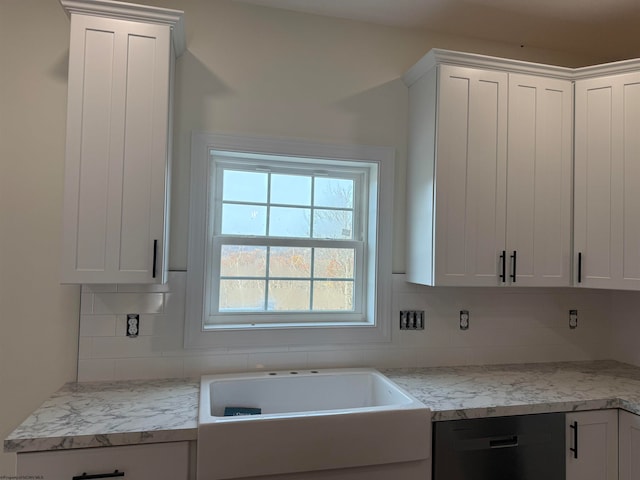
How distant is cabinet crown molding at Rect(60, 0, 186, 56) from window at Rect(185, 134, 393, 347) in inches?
20.3

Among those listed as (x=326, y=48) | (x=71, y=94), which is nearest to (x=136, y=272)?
(x=71, y=94)

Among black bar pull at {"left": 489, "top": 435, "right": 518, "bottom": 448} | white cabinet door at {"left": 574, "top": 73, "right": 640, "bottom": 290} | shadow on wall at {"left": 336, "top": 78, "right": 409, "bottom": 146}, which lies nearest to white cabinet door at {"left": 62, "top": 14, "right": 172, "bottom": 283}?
shadow on wall at {"left": 336, "top": 78, "right": 409, "bottom": 146}

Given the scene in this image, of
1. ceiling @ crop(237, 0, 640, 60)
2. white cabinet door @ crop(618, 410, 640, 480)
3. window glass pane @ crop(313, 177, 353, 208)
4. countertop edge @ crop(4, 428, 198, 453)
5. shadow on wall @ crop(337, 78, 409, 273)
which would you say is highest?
ceiling @ crop(237, 0, 640, 60)

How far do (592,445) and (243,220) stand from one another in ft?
6.22

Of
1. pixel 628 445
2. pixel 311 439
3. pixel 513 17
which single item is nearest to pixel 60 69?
pixel 311 439

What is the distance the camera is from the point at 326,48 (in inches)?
86.6

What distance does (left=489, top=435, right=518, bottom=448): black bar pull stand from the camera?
1655 mm

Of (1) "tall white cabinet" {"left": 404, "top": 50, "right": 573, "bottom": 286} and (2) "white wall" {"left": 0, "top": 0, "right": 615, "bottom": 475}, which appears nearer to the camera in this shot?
(2) "white wall" {"left": 0, "top": 0, "right": 615, "bottom": 475}

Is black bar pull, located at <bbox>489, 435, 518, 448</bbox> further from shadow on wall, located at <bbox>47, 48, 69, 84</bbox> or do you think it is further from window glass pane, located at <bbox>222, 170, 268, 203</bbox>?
shadow on wall, located at <bbox>47, 48, 69, 84</bbox>

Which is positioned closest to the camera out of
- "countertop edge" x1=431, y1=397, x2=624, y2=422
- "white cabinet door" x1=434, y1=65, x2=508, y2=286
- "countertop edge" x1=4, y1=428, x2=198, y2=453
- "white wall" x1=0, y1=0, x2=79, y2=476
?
"countertop edge" x1=4, y1=428, x2=198, y2=453

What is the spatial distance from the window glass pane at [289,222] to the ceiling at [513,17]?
104 cm

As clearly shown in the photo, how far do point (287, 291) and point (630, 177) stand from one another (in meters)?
1.80

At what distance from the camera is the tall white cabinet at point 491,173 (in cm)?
200

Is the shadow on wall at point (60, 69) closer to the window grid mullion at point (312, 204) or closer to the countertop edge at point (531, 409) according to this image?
the window grid mullion at point (312, 204)
